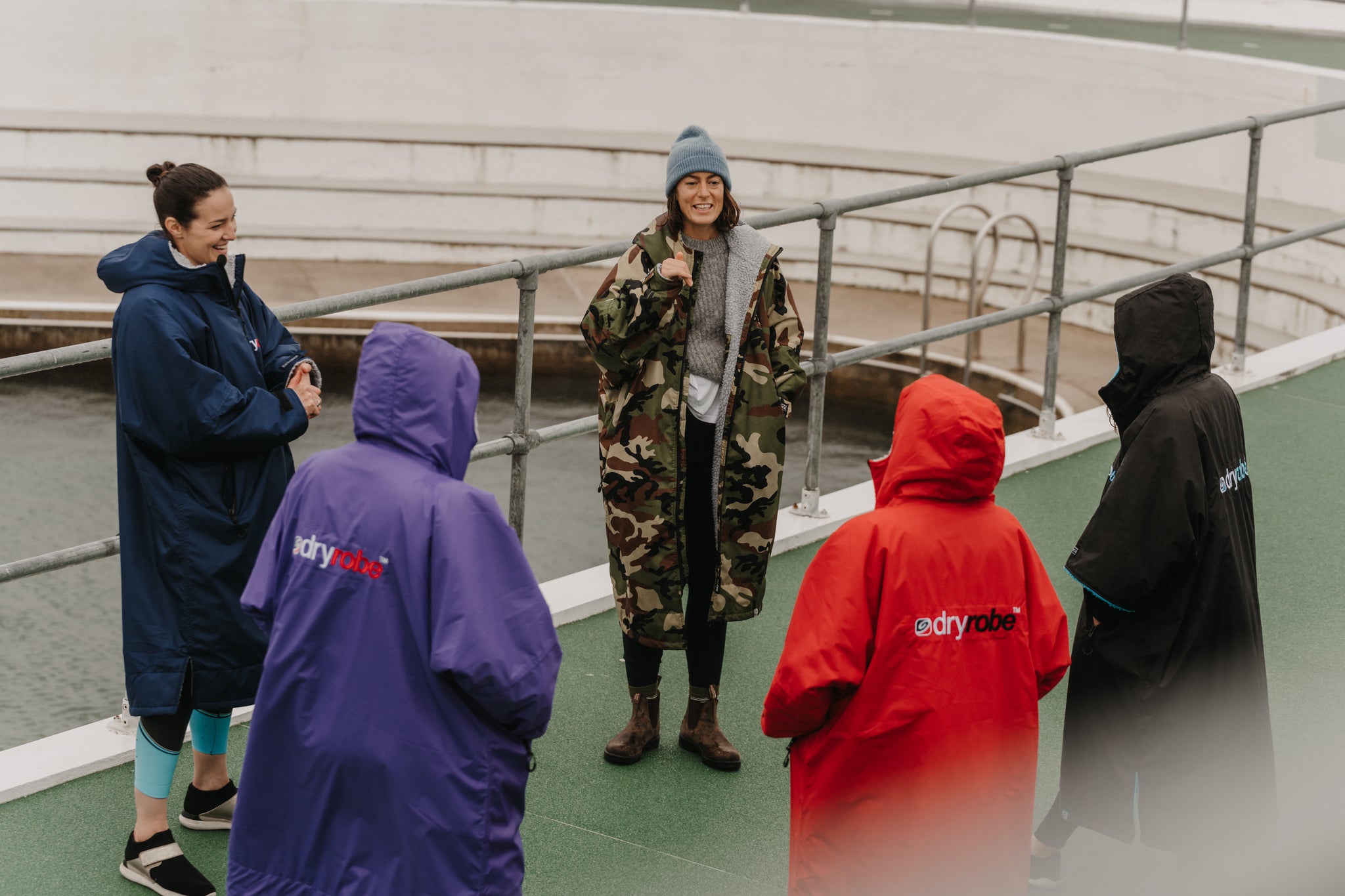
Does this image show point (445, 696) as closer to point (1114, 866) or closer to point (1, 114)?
point (1114, 866)

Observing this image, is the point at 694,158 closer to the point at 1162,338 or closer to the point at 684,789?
the point at 1162,338

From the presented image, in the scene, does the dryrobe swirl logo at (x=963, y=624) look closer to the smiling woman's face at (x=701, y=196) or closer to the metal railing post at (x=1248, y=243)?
the smiling woman's face at (x=701, y=196)

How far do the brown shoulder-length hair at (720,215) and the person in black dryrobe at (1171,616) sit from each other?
841 millimetres

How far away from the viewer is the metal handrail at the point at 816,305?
132 inches

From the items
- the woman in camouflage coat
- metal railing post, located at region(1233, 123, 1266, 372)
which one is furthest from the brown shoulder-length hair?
metal railing post, located at region(1233, 123, 1266, 372)

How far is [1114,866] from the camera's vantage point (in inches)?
130

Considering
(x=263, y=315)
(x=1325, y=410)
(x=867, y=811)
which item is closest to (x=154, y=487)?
(x=263, y=315)

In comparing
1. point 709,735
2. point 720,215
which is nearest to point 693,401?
point 720,215

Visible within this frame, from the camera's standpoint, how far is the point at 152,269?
9.24 feet

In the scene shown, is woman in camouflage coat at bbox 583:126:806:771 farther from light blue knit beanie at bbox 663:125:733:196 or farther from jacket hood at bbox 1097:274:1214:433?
jacket hood at bbox 1097:274:1214:433

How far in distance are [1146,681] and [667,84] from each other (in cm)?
1165

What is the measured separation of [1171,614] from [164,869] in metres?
1.87

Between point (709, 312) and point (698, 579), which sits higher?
point (709, 312)

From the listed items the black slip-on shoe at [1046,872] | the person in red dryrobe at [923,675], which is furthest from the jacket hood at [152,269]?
the black slip-on shoe at [1046,872]
